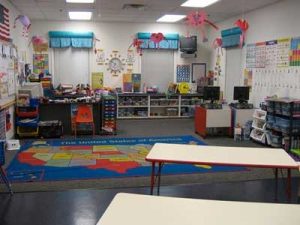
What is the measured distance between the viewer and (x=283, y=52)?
22.0ft

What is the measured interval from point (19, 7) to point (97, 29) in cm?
Result: 265

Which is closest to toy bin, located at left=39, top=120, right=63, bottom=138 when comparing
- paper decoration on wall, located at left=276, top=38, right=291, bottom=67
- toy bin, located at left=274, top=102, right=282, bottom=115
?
toy bin, located at left=274, top=102, right=282, bottom=115

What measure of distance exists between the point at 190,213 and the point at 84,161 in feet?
12.2

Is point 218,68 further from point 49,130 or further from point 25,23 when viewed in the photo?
point 25,23

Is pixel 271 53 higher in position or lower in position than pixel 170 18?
lower

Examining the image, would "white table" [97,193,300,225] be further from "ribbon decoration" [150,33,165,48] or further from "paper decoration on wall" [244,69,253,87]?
"ribbon decoration" [150,33,165,48]

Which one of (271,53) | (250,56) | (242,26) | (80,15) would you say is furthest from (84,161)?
(242,26)

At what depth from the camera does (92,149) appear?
6.25 m

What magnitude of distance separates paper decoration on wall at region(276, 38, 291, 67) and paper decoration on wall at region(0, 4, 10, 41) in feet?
18.0

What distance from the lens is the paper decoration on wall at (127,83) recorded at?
10172mm

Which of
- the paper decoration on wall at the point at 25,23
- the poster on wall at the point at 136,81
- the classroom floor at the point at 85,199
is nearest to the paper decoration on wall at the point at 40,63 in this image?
the paper decoration on wall at the point at 25,23

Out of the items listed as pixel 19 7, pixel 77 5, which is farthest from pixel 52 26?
pixel 77 5

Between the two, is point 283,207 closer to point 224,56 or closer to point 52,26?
point 224,56

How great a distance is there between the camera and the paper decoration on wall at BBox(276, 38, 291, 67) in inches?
259
